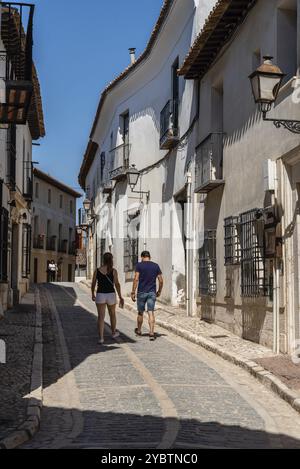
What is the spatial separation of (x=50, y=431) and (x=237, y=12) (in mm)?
7893

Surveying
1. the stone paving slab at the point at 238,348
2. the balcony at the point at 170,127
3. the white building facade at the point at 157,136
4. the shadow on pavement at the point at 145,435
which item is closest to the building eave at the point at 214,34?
the white building facade at the point at 157,136

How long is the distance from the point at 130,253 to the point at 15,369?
13791 millimetres

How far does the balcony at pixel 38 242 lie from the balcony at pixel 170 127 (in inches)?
1004

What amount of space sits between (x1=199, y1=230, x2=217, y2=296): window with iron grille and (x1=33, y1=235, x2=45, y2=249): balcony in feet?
96.4

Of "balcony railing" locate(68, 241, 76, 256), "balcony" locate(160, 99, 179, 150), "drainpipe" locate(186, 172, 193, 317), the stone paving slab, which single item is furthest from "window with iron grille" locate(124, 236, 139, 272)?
"balcony railing" locate(68, 241, 76, 256)

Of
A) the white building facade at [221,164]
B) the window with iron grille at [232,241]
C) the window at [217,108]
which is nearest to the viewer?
the white building facade at [221,164]

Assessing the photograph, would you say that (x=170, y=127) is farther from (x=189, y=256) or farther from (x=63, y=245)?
(x=63, y=245)

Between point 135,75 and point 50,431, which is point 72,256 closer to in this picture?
point 135,75

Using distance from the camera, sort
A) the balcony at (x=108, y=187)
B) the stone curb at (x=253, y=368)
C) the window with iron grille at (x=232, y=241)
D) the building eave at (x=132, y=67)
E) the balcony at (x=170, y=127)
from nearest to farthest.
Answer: the stone curb at (x=253, y=368), the window with iron grille at (x=232, y=241), the building eave at (x=132, y=67), the balcony at (x=170, y=127), the balcony at (x=108, y=187)

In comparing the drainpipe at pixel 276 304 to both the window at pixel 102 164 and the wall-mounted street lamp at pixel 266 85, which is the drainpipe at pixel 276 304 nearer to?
the wall-mounted street lamp at pixel 266 85

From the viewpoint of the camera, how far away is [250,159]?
1034cm

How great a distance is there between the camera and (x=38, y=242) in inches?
1672

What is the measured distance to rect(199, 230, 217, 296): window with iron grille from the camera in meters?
12.8

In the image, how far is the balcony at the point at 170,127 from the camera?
54.5ft
